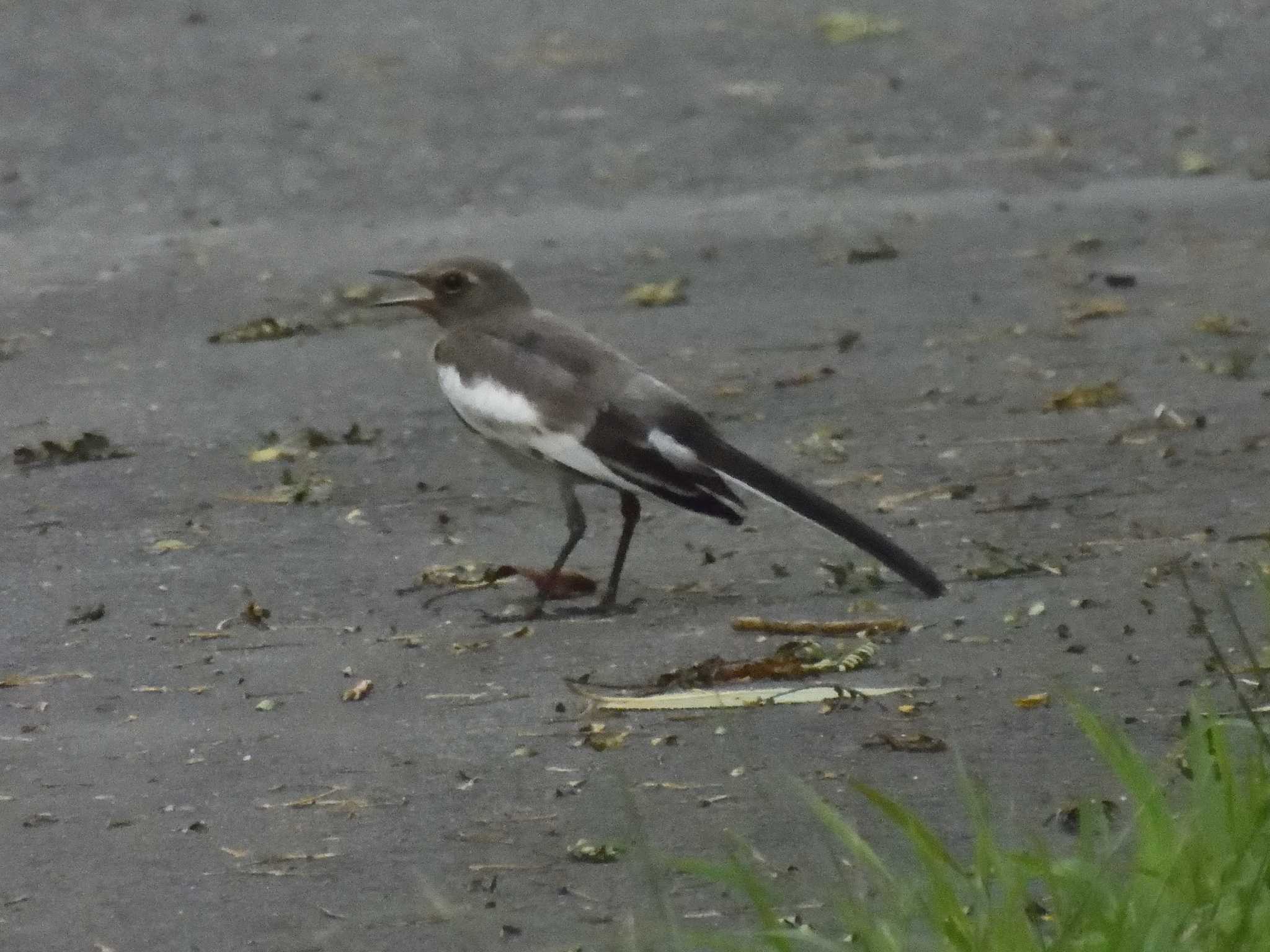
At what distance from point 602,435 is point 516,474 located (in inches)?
66.3

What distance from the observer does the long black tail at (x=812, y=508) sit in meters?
6.96

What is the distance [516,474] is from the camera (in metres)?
8.71

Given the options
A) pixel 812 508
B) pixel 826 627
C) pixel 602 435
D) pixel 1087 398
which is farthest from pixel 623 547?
pixel 1087 398

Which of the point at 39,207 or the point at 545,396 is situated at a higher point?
the point at 545,396

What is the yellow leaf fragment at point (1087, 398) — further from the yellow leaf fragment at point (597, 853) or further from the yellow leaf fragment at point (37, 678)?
the yellow leaf fragment at point (597, 853)

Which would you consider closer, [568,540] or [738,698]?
[738,698]

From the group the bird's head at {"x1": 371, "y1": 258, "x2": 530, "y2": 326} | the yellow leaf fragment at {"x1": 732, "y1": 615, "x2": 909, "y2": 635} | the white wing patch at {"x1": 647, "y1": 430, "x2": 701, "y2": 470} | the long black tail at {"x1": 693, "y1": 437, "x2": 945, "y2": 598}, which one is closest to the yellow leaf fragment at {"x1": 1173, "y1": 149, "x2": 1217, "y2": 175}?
the bird's head at {"x1": 371, "y1": 258, "x2": 530, "y2": 326}

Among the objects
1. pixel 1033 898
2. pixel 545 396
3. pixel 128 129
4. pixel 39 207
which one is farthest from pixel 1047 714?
pixel 128 129

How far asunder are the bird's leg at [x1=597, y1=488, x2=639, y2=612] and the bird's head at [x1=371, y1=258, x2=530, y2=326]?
0.90 metres

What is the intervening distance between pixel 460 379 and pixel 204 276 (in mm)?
4428

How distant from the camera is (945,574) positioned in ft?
23.9

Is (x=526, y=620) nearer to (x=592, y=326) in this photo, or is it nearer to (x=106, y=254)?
(x=592, y=326)

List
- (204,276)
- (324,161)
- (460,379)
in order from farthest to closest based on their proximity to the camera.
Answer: (324,161) → (204,276) → (460,379)

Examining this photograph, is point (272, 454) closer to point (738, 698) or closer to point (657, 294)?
point (657, 294)
